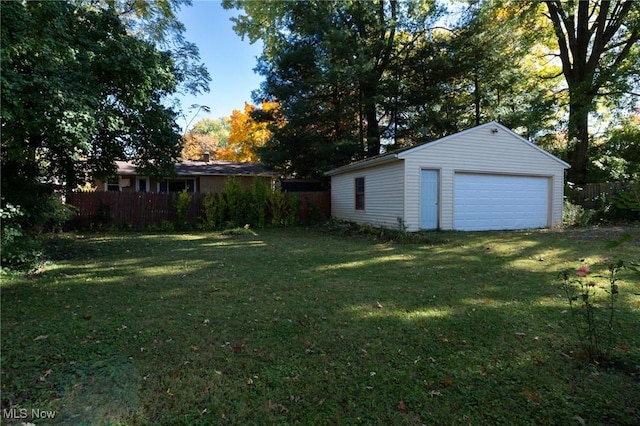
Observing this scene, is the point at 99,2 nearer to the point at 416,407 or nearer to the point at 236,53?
the point at 236,53

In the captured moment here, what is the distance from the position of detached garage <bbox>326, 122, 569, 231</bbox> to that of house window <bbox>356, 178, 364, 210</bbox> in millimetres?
302

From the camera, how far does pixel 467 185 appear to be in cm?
1180

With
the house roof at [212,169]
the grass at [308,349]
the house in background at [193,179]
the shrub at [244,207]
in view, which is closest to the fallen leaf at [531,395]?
the grass at [308,349]

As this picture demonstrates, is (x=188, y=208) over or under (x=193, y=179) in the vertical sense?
under

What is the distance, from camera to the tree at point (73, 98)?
5012mm

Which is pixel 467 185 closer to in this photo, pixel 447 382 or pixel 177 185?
pixel 447 382

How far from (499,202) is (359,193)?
16.6 ft

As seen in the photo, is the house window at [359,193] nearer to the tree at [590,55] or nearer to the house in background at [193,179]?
the house in background at [193,179]

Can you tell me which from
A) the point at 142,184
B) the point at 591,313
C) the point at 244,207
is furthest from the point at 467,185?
the point at 142,184

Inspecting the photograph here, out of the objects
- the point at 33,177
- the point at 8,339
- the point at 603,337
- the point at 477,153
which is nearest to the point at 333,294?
the point at 603,337

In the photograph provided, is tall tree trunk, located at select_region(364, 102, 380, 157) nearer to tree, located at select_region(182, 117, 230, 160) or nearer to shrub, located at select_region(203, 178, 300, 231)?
shrub, located at select_region(203, 178, 300, 231)

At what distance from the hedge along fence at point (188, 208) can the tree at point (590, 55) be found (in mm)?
14506

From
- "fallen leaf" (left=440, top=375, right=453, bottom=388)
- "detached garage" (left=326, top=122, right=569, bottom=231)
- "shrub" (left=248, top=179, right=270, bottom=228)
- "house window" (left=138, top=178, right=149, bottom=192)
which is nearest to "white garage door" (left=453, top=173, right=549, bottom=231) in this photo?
"detached garage" (left=326, top=122, right=569, bottom=231)

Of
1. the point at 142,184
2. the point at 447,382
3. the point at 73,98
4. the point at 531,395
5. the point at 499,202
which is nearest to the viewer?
the point at 531,395
